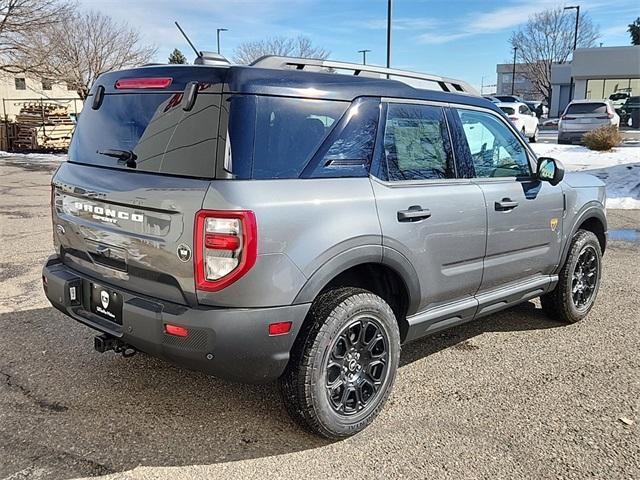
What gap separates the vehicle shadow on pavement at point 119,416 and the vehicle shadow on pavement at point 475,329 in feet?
4.04

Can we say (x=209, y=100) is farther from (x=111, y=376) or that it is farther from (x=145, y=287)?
(x=111, y=376)

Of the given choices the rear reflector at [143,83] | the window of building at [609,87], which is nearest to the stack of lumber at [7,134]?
the rear reflector at [143,83]

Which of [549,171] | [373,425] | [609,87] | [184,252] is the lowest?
[373,425]

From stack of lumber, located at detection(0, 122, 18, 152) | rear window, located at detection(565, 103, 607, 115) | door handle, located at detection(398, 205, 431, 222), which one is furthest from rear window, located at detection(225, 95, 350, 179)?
stack of lumber, located at detection(0, 122, 18, 152)

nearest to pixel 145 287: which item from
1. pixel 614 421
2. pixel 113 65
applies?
pixel 614 421

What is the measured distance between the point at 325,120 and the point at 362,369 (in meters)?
1.39

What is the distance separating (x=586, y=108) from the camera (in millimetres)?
21719

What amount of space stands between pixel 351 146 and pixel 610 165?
47.8ft

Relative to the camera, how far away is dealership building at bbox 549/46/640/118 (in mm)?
38156

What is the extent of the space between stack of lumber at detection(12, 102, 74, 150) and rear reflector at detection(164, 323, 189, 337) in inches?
967

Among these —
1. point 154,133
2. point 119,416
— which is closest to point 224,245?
point 154,133

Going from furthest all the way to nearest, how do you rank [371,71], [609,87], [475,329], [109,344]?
[609,87]
[475,329]
[371,71]
[109,344]

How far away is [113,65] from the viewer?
1266 inches

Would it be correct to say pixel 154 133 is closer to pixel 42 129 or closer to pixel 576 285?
pixel 576 285
